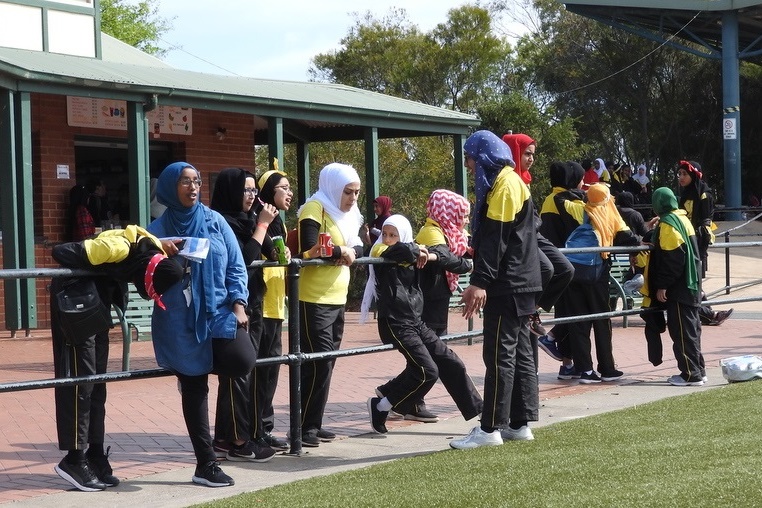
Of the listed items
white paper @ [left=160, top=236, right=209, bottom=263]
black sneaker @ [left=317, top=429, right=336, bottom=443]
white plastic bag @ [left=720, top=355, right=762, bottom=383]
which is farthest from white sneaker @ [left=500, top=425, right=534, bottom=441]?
white plastic bag @ [left=720, top=355, right=762, bottom=383]

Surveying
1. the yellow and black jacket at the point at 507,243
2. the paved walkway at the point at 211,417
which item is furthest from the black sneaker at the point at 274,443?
the yellow and black jacket at the point at 507,243

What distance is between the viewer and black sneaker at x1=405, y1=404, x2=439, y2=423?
8156 millimetres

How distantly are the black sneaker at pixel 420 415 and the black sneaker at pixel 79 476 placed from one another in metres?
2.70

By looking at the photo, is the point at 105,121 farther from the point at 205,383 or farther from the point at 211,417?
the point at 205,383

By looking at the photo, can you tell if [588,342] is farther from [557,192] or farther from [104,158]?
[104,158]

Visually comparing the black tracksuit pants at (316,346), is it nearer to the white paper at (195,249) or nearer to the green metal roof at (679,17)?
the white paper at (195,249)

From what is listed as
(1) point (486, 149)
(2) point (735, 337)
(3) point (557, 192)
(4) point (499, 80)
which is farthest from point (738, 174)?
(1) point (486, 149)

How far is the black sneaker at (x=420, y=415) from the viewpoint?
8.16 metres

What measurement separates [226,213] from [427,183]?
56.6 ft

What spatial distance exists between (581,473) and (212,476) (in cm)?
184

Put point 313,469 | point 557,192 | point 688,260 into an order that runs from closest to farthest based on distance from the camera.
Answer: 1. point 313,469
2. point 688,260
3. point 557,192

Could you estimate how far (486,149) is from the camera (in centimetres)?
682

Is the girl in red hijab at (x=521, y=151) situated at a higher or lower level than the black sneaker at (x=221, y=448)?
higher

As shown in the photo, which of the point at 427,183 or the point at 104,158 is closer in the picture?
the point at 104,158
